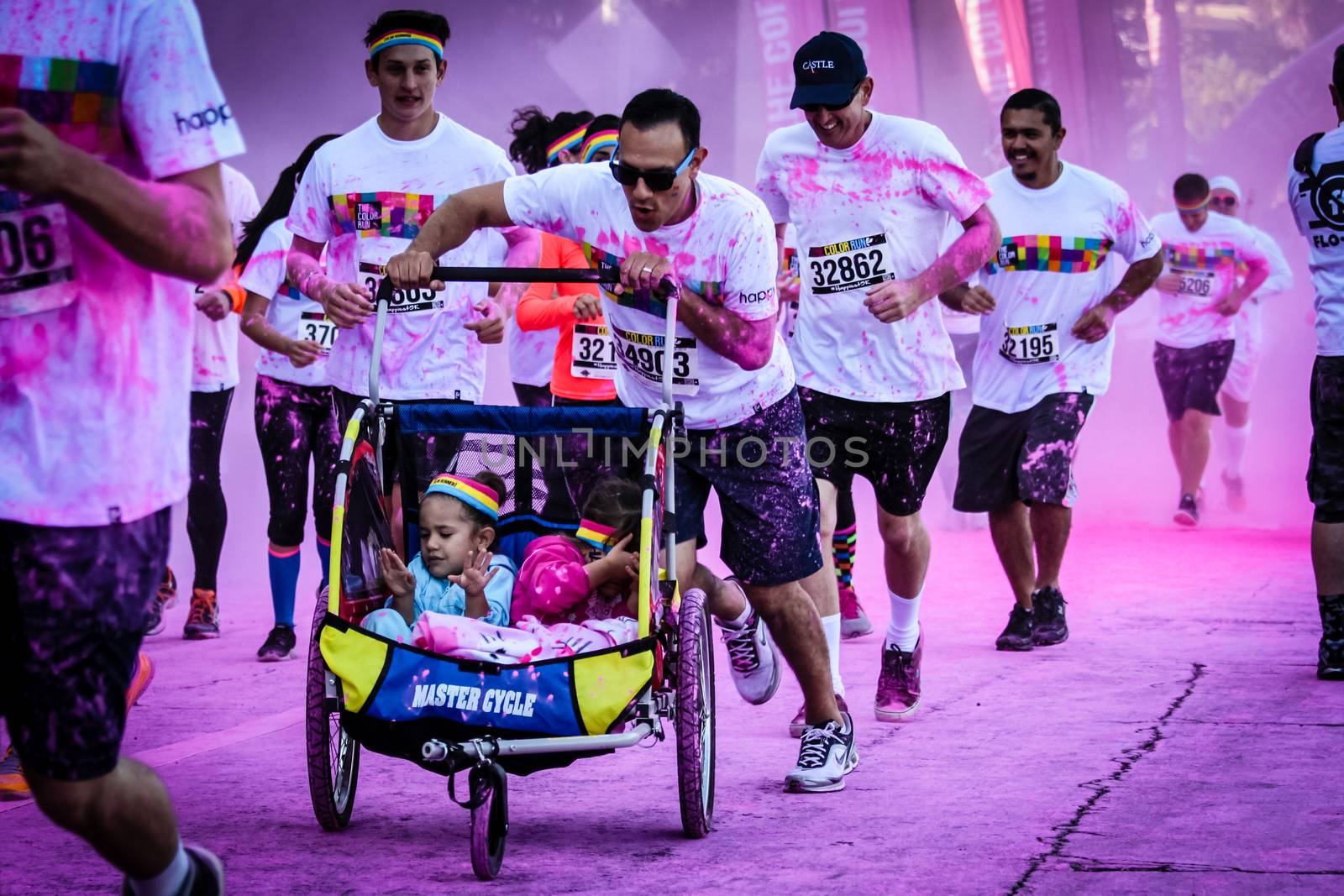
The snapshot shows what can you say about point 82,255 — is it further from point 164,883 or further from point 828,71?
point 828,71

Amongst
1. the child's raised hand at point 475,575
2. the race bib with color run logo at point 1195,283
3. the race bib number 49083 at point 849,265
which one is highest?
the race bib with color run logo at point 1195,283

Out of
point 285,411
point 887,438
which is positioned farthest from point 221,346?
point 887,438

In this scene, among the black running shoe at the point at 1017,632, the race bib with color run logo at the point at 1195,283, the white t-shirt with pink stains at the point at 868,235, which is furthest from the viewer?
the race bib with color run logo at the point at 1195,283

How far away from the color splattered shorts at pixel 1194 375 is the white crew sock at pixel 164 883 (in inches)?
397

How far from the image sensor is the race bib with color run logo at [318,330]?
6609mm

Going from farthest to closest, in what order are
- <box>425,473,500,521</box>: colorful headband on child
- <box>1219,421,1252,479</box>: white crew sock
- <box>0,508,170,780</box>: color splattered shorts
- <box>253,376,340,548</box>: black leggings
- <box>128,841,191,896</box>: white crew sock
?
<box>1219,421,1252,479</box>: white crew sock < <box>253,376,340,548</box>: black leggings < <box>425,473,500,521</box>: colorful headband on child < <box>128,841,191,896</box>: white crew sock < <box>0,508,170,780</box>: color splattered shorts

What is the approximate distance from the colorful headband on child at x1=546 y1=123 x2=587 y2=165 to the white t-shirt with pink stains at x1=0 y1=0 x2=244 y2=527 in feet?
15.3

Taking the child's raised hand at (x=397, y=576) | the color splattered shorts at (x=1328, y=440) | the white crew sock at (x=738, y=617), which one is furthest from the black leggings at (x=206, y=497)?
the color splattered shorts at (x=1328, y=440)

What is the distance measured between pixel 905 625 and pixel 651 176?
82.1 inches

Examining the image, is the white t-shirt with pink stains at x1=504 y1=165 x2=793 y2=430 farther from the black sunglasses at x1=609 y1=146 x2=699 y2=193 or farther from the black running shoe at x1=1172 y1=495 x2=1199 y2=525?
the black running shoe at x1=1172 y1=495 x2=1199 y2=525

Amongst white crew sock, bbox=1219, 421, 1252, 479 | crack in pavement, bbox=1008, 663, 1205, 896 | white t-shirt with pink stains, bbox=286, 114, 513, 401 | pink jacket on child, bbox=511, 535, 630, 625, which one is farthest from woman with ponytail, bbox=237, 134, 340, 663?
white crew sock, bbox=1219, 421, 1252, 479

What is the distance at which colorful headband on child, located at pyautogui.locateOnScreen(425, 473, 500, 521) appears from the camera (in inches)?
168

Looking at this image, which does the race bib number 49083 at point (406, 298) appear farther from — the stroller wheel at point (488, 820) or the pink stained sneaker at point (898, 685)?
the stroller wheel at point (488, 820)

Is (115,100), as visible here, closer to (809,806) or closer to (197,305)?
(809,806)
